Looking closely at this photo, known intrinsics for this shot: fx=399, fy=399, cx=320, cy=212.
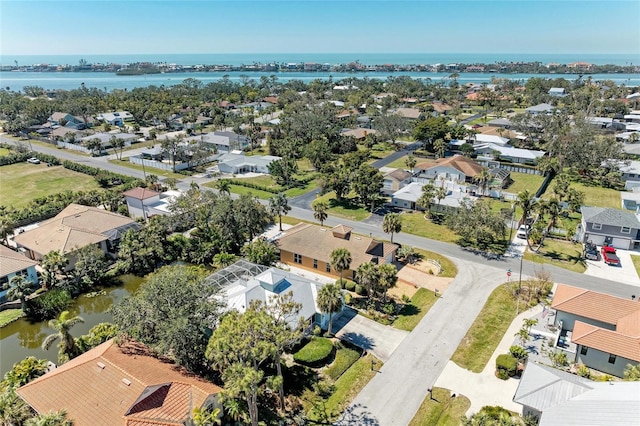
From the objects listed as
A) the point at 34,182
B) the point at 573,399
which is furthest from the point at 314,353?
the point at 34,182

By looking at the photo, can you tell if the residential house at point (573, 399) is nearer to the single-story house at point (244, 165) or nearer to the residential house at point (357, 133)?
the single-story house at point (244, 165)

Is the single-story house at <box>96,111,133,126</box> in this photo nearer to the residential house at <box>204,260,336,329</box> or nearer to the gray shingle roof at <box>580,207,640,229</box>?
the residential house at <box>204,260,336,329</box>

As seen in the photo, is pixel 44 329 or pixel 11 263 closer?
pixel 44 329

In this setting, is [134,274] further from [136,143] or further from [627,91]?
[627,91]

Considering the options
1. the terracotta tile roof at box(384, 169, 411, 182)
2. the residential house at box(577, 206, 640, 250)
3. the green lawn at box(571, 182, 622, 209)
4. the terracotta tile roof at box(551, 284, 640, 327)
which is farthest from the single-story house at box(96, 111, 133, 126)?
the terracotta tile roof at box(551, 284, 640, 327)

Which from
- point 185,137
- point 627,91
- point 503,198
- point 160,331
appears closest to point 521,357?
point 160,331

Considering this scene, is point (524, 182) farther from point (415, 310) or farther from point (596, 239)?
point (415, 310)
